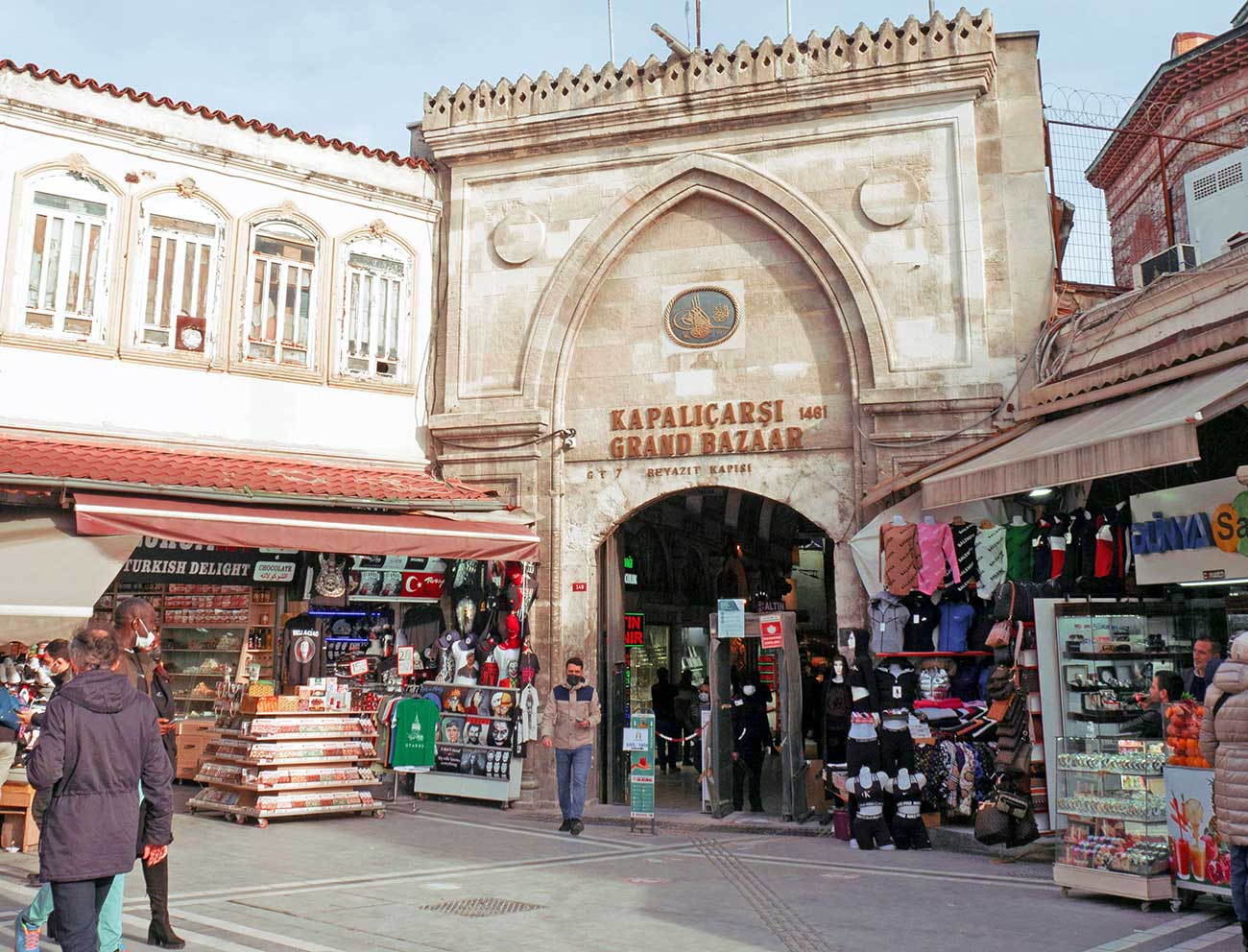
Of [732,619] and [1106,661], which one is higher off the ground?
[732,619]

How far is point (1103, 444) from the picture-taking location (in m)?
8.83

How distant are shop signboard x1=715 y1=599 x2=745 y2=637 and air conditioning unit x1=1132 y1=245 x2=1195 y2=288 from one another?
5.47 meters

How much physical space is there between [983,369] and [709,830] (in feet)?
18.8

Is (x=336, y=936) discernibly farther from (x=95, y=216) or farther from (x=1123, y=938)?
(x=95, y=216)

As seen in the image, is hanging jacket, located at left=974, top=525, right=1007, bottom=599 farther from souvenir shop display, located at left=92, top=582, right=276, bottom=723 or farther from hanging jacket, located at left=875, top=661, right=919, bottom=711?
souvenir shop display, located at left=92, top=582, right=276, bottom=723

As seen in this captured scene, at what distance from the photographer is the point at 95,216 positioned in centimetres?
1266

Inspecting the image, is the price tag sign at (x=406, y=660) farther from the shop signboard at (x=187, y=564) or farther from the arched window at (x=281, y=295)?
the arched window at (x=281, y=295)

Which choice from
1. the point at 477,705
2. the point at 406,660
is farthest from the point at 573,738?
the point at 406,660

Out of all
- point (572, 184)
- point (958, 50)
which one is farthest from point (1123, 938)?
point (572, 184)

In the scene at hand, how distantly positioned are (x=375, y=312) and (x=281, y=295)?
3.86ft

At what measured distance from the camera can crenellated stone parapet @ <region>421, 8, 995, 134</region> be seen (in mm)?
12750

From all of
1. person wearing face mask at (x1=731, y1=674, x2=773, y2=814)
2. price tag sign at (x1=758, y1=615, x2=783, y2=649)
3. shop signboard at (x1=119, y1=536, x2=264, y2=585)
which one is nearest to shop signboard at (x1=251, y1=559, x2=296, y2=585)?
shop signboard at (x1=119, y1=536, x2=264, y2=585)

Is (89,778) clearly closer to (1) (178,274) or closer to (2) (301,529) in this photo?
(2) (301,529)

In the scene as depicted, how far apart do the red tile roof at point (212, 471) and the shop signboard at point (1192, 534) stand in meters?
7.17
